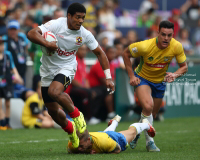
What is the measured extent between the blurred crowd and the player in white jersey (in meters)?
4.48

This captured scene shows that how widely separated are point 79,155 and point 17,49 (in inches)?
246

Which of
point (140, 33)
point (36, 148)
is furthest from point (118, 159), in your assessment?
point (140, 33)

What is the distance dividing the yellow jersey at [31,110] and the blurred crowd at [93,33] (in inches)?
11.7

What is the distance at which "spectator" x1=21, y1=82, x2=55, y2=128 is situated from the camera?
11.2 meters

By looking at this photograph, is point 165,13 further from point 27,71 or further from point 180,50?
point 180,50

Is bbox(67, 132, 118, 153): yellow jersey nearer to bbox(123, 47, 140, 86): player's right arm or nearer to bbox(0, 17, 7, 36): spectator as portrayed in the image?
bbox(123, 47, 140, 86): player's right arm

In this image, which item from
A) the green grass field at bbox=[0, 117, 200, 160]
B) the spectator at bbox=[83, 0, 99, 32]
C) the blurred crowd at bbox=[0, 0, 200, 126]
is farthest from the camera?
the spectator at bbox=[83, 0, 99, 32]

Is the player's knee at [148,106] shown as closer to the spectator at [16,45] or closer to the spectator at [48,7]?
the spectator at [16,45]

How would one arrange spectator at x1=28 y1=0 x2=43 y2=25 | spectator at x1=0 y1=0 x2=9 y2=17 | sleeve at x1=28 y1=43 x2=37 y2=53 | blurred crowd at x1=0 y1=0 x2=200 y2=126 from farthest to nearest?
spectator at x1=0 y1=0 x2=9 y2=17, spectator at x1=28 y1=0 x2=43 y2=25, sleeve at x1=28 y1=43 x2=37 y2=53, blurred crowd at x1=0 y1=0 x2=200 y2=126

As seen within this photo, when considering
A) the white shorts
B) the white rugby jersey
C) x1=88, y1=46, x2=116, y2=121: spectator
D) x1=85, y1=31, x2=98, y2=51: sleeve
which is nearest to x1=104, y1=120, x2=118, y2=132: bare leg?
the white shorts

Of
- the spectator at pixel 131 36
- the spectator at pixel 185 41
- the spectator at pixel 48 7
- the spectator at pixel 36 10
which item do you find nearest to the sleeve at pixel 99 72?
the spectator at pixel 36 10

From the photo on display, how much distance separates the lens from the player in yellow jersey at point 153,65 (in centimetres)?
742

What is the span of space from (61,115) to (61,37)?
120 centimetres

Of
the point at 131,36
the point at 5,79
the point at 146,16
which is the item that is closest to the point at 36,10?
the point at 131,36
